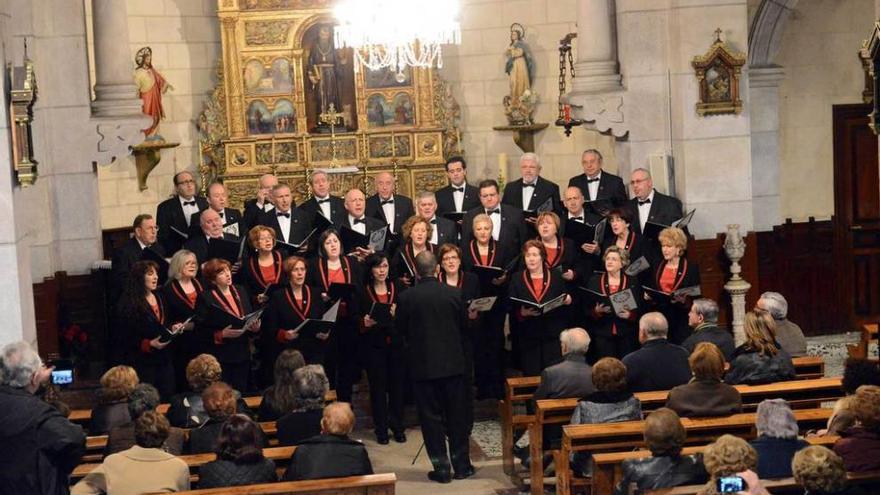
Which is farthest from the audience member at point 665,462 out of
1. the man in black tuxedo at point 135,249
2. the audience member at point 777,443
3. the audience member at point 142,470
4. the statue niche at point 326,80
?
the statue niche at point 326,80

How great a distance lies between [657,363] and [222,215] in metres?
4.45

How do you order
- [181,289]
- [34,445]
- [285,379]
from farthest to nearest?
[181,289], [285,379], [34,445]

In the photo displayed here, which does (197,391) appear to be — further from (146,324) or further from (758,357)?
(758,357)

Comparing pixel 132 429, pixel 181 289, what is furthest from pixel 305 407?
pixel 181 289

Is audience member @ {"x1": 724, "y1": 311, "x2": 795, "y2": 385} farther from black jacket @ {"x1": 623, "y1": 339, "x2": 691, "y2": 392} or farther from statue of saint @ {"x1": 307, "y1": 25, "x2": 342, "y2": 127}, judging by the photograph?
statue of saint @ {"x1": 307, "y1": 25, "x2": 342, "y2": 127}

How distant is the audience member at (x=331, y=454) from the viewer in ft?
22.7

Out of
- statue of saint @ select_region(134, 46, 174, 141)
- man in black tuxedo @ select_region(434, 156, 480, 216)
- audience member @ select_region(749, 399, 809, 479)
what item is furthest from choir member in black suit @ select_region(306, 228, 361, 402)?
statue of saint @ select_region(134, 46, 174, 141)

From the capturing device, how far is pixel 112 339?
10.8 meters

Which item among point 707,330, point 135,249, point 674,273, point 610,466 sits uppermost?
point 135,249

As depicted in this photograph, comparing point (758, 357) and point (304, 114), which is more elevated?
point (304, 114)

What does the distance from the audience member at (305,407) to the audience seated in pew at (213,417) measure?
143mm

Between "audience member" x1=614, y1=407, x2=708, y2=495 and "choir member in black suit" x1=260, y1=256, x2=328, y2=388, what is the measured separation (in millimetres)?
3633

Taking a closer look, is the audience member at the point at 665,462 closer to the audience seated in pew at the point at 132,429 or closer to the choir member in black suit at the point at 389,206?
the audience seated in pew at the point at 132,429

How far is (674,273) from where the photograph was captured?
10258mm
